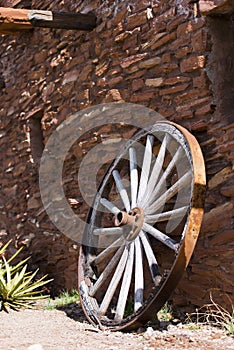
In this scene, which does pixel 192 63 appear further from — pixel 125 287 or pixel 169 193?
pixel 125 287

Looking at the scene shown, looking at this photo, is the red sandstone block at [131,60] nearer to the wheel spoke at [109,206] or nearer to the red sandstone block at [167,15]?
the red sandstone block at [167,15]

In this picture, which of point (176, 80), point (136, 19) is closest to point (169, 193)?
point (176, 80)

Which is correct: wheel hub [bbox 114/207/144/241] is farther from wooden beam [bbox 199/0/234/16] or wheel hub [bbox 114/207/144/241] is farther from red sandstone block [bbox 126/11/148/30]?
red sandstone block [bbox 126/11/148/30]

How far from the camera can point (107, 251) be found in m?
4.48

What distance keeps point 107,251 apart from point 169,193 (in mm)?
808

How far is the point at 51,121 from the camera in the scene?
6.01 m

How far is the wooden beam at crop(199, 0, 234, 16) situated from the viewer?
3940mm

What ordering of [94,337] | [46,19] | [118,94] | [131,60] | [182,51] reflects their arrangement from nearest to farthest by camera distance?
[94,337], [182,51], [131,60], [118,94], [46,19]

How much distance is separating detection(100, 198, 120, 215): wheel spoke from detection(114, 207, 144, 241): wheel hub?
191 mm

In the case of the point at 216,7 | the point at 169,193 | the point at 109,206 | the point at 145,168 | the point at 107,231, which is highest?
the point at 216,7

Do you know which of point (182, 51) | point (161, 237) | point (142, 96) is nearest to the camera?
point (161, 237)

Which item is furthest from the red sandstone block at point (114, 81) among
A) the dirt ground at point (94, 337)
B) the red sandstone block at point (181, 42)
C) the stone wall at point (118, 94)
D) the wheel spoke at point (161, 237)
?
the dirt ground at point (94, 337)

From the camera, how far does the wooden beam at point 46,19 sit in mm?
5305

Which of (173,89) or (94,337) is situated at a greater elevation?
(173,89)
